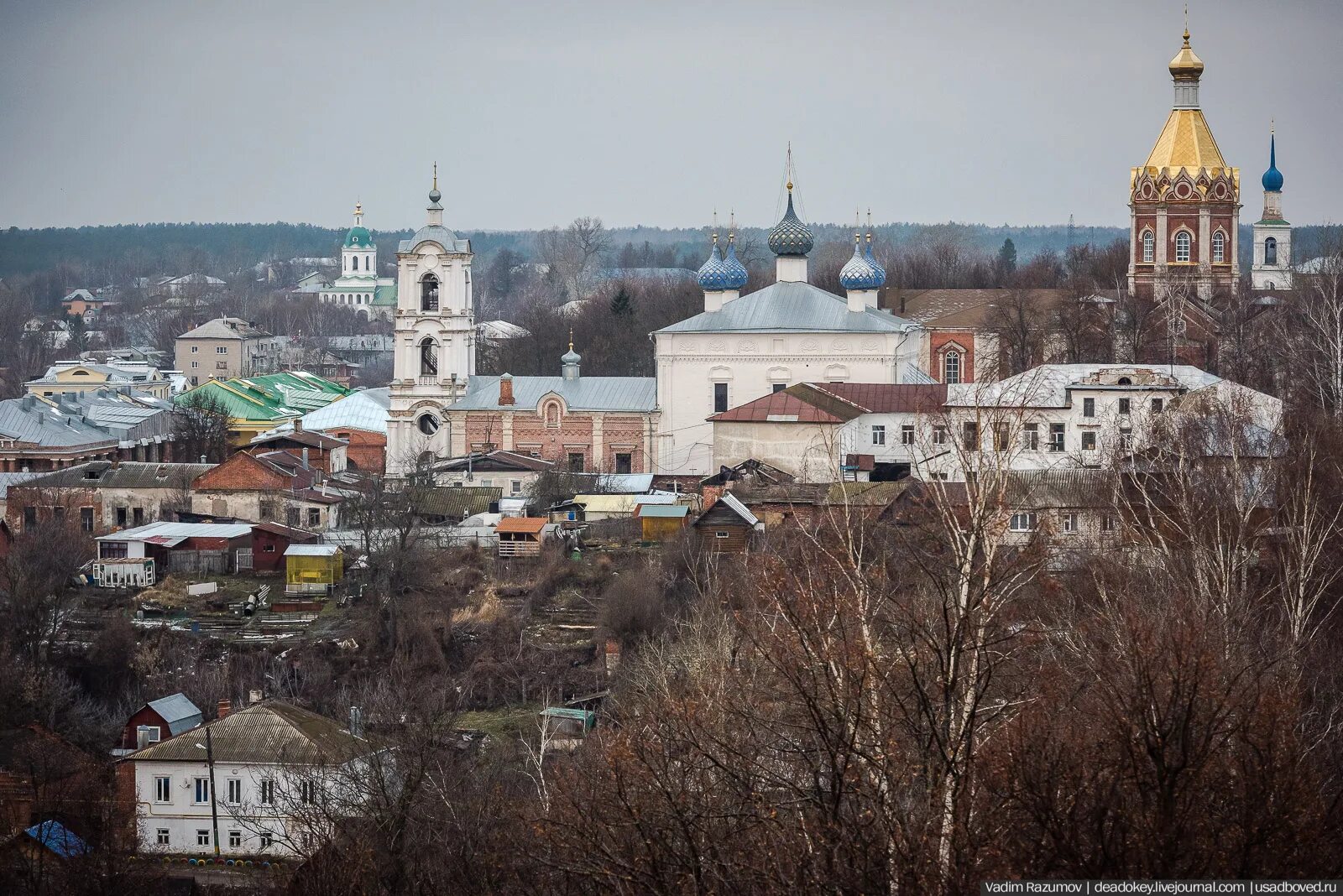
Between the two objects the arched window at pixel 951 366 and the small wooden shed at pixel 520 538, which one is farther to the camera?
the arched window at pixel 951 366

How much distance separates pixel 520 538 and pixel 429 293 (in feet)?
24.8

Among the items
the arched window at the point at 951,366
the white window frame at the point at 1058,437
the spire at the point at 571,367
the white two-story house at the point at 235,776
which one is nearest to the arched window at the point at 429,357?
the spire at the point at 571,367

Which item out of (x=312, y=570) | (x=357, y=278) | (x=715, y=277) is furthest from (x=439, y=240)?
(x=357, y=278)

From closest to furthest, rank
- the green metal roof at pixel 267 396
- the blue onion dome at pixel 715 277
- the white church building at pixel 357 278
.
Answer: the blue onion dome at pixel 715 277 → the green metal roof at pixel 267 396 → the white church building at pixel 357 278

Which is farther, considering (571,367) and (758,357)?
(571,367)

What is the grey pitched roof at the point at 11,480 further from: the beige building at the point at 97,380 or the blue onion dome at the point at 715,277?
the beige building at the point at 97,380

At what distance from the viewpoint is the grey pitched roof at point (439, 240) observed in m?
34.1

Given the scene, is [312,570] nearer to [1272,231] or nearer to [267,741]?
[267,741]

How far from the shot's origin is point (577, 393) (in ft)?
110

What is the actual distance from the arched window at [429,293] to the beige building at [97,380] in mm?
16576

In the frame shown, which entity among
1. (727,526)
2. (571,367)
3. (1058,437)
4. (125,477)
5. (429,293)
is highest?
(429,293)

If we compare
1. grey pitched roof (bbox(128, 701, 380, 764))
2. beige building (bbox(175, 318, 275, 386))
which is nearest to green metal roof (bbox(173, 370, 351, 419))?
beige building (bbox(175, 318, 275, 386))

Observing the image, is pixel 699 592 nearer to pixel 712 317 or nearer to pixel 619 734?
pixel 619 734

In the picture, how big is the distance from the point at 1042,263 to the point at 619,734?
49.7 meters
